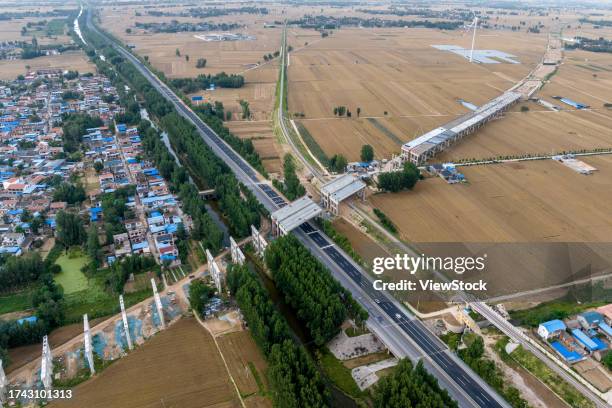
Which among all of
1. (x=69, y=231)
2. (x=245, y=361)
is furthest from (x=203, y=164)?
(x=245, y=361)

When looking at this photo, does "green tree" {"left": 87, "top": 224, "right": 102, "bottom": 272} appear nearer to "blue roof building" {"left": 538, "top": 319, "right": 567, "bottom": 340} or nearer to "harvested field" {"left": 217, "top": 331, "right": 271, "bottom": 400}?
"harvested field" {"left": 217, "top": 331, "right": 271, "bottom": 400}

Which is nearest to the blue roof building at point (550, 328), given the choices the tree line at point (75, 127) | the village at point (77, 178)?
the village at point (77, 178)

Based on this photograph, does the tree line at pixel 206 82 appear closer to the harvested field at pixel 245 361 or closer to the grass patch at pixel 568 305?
the harvested field at pixel 245 361

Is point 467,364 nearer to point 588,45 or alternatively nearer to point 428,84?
point 428,84

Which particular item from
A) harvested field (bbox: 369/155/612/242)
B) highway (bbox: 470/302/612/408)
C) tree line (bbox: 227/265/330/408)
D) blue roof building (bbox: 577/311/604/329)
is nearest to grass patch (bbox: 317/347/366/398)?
tree line (bbox: 227/265/330/408)

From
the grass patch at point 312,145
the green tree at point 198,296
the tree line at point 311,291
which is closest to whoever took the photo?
the tree line at point 311,291

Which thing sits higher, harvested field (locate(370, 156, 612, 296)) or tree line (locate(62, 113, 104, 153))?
tree line (locate(62, 113, 104, 153))
